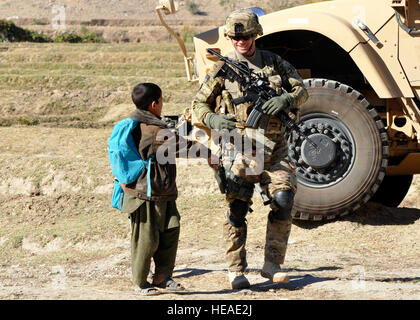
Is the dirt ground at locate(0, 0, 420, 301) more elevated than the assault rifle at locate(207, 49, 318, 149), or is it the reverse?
the assault rifle at locate(207, 49, 318, 149)

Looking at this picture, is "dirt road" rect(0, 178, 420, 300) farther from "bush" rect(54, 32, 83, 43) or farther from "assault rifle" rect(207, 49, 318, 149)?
"bush" rect(54, 32, 83, 43)

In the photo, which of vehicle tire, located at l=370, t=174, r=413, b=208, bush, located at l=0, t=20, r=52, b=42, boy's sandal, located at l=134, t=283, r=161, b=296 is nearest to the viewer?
boy's sandal, located at l=134, t=283, r=161, b=296

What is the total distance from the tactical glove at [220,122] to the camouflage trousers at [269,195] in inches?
11.7

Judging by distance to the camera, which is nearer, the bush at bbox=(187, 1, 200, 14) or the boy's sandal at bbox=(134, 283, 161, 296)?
the boy's sandal at bbox=(134, 283, 161, 296)

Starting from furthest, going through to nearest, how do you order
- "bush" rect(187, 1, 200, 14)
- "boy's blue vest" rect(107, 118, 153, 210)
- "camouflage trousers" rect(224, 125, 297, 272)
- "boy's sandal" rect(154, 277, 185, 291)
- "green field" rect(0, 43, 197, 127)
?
"bush" rect(187, 1, 200, 14), "green field" rect(0, 43, 197, 127), "camouflage trousers" rect(224, 125, 297, 272), "boy's sandal" rect(154, 277, 185, 291), "boy's blue vest" rect(107, 118, 153, 210)

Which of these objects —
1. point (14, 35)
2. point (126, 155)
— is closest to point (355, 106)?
point (126, 155)

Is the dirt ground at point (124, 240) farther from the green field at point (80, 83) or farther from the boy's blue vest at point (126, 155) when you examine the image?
the green field at point (80, 83)

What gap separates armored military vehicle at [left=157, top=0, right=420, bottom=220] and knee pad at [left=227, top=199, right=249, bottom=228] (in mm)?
1848

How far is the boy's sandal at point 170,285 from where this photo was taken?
17.4ft

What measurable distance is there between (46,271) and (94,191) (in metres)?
2.75

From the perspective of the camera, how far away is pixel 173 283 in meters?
5.30

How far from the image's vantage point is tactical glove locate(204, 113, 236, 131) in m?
5.18

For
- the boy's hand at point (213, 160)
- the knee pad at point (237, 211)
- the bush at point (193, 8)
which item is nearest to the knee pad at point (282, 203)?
the knee pad at point (237, 211)

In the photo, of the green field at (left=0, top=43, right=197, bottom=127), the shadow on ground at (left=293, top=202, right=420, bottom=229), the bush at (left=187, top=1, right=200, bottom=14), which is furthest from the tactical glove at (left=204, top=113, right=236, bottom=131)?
the bush at (left=187, top=1, right=200, bottom=14)
